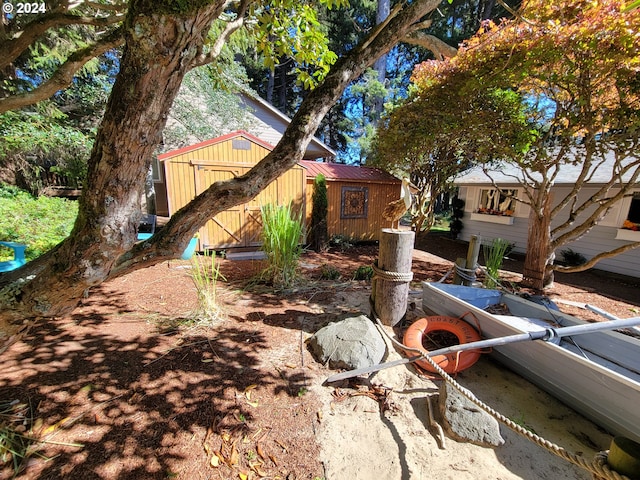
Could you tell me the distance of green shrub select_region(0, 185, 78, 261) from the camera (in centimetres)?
557

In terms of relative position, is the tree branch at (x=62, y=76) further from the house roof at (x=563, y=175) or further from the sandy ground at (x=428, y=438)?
the house roof at (x=563, y=175)

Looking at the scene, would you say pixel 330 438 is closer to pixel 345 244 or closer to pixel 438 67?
pixel 438 67

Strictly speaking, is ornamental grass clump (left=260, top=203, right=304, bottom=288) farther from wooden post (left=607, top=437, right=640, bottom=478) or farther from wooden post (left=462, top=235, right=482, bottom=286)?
wooden post (left=607, top=437, right=640, bottom=478)

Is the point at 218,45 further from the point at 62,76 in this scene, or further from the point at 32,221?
the point at 32,221

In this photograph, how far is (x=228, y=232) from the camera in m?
7.31

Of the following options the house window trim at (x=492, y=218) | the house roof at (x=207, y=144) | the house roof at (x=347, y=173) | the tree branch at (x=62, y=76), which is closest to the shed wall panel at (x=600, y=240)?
the house window trim at (x=492, y=218)

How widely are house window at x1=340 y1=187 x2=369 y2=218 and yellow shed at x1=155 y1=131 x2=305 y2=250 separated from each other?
5.31 ft

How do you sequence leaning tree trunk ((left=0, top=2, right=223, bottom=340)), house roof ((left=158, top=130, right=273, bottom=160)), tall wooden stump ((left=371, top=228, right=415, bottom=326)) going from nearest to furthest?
1. leaning tree trunk ((left=0, top=2, right=223, bottom=340))
2. tall wooden stump ((left=371, top=228, right=415, bottom=326))
3. house roof ((left=158, top=130, right=273, bottom=160))

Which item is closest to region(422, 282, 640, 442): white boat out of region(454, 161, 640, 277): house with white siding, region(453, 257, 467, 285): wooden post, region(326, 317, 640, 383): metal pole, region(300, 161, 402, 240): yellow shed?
region(326, 317, 640, 383): metal pole

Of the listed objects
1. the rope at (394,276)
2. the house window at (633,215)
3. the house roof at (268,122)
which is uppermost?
the house roof at (268,122)

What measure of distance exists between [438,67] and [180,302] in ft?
21.3

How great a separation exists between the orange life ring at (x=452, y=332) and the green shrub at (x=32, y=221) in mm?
6842

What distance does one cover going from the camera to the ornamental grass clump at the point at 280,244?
434cm

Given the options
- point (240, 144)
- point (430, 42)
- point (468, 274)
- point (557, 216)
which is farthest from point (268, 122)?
point (557, 216)
